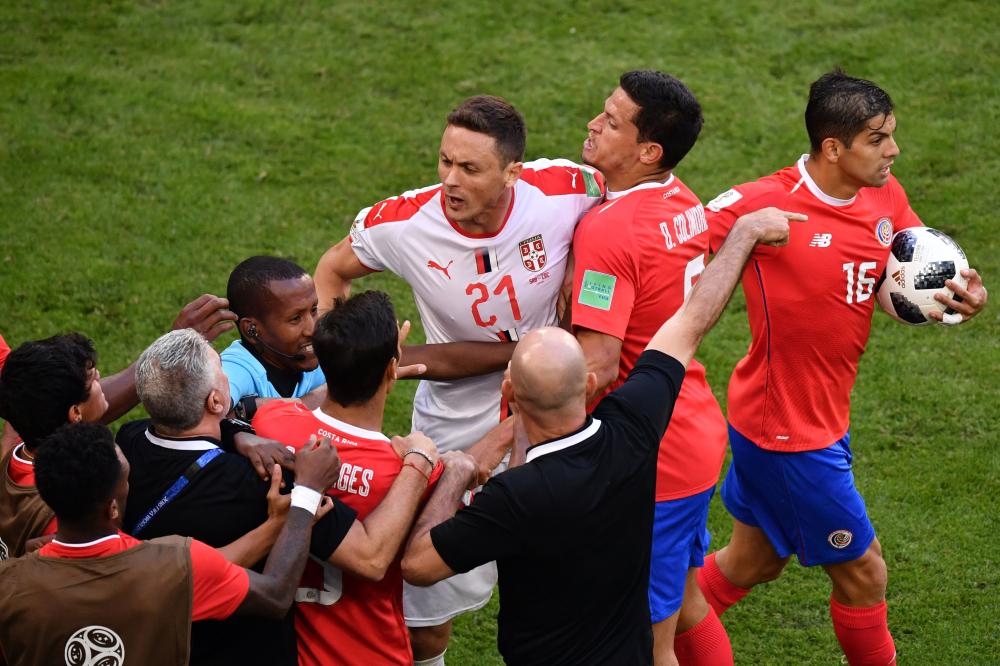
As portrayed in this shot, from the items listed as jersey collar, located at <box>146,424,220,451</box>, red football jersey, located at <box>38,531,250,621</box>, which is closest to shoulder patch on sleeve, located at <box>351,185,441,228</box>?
jersey collar, located at <box>146,424,220,451</box>

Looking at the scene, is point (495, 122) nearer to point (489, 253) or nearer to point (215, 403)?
point (489, 253)

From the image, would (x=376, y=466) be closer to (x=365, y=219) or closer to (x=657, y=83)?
(x=365, y=219)

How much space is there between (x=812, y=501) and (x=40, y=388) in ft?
10.7

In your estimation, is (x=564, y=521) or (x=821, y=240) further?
(x=821, y=240)

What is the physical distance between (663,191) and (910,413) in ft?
11.5

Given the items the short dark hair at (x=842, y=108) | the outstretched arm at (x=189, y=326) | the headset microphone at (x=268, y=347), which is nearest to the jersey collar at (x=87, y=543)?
the outstretched arm at (x=189, y=326)

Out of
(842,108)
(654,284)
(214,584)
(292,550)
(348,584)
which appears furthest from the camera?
(842,108)

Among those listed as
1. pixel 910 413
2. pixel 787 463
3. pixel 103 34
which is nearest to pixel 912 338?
pixel 910 413

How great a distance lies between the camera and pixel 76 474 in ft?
11.7

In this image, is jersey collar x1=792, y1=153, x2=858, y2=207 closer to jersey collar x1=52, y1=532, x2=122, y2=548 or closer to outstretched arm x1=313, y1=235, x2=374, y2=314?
outstretched arm x1=313, y1=235, x2=374, y2=314

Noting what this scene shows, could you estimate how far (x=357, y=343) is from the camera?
402 centimetres

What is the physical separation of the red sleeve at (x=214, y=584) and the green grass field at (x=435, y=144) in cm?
261

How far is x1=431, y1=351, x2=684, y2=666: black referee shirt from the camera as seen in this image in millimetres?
3824


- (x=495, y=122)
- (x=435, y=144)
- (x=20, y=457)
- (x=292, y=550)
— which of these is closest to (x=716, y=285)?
(x=495, y=122)
